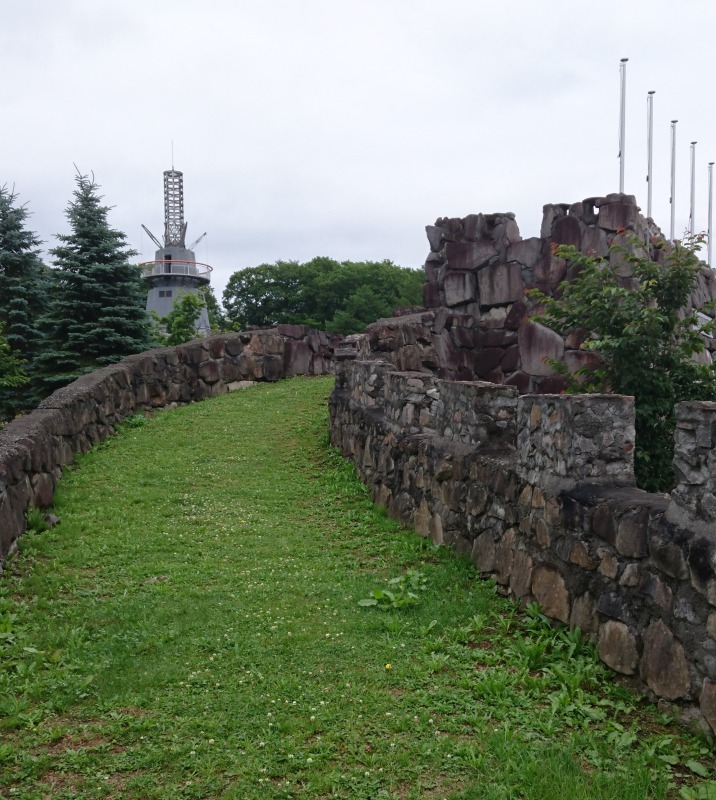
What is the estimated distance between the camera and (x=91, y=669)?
14.8ft

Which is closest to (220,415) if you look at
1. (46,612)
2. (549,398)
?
(46,612)

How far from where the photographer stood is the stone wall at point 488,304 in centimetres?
1372

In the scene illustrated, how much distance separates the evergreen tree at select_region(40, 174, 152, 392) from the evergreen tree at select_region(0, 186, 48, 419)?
121cm

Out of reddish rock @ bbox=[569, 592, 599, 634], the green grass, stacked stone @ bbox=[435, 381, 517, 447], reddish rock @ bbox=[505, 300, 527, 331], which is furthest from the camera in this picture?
reddish rock @ bbox=[505, 300, 527, 331]

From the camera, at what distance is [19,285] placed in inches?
711

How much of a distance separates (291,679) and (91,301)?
42.6 ft

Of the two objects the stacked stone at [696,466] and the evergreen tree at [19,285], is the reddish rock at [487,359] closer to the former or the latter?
the evergreen tree at [19,285]

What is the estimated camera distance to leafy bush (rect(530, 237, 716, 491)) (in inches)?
259

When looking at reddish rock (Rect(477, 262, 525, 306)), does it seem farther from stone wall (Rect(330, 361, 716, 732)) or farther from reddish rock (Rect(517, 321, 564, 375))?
stone wall (Rect(330, 361, 716, 732))

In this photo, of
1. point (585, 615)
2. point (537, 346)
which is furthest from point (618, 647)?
point (537, 346)

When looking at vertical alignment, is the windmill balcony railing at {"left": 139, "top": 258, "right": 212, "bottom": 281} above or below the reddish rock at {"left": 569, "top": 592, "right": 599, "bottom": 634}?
above

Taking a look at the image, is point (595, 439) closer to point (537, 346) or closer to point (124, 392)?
point (124, 392)

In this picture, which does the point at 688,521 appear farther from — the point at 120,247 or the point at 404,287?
the point at 404,287

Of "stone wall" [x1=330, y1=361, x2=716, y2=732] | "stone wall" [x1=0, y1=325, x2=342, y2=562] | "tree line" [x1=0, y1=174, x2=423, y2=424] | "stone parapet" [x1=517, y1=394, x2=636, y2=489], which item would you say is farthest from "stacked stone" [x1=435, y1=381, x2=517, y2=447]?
"tree line" [x1=0, y1=174, x2=423, y2=424]
